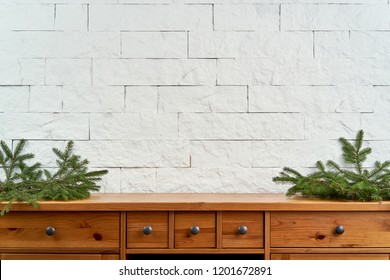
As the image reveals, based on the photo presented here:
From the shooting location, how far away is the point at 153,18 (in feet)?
8.20

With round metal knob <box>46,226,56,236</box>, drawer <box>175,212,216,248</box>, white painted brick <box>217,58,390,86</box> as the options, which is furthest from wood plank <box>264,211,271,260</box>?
round metal knob <box>46,226,56,236</box>

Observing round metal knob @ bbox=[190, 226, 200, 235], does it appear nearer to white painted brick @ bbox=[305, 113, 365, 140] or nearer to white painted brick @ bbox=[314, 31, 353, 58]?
white painted brick @ bbox=[305, 113, 365, 140]

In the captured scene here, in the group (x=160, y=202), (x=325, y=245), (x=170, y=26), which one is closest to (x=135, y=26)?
(x=170, y=26)

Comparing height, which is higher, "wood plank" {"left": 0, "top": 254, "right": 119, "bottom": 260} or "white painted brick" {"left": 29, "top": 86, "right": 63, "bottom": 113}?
"white painted brick" {"left": 29, "top": 86, "right": 63, "bottom": 113}

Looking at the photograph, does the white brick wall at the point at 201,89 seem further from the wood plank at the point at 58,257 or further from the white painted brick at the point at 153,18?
the wood plank at the point at 58,257

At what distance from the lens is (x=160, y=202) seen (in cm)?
200

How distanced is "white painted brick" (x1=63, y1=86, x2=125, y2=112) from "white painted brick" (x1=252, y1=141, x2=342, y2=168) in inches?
29.6

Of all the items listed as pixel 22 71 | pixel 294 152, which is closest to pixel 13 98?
pixel 22 71

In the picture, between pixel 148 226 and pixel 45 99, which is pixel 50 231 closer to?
pixel 148 226

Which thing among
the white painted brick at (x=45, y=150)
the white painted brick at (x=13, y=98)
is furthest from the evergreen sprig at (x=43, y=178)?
the white painted brick at (x=13, y=98)

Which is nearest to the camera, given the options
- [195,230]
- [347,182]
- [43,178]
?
[195,230]

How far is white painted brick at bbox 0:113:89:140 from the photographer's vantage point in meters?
2.49

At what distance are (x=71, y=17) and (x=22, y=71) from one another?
39 centimetres

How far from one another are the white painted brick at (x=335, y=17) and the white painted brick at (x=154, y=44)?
55 centimetres
